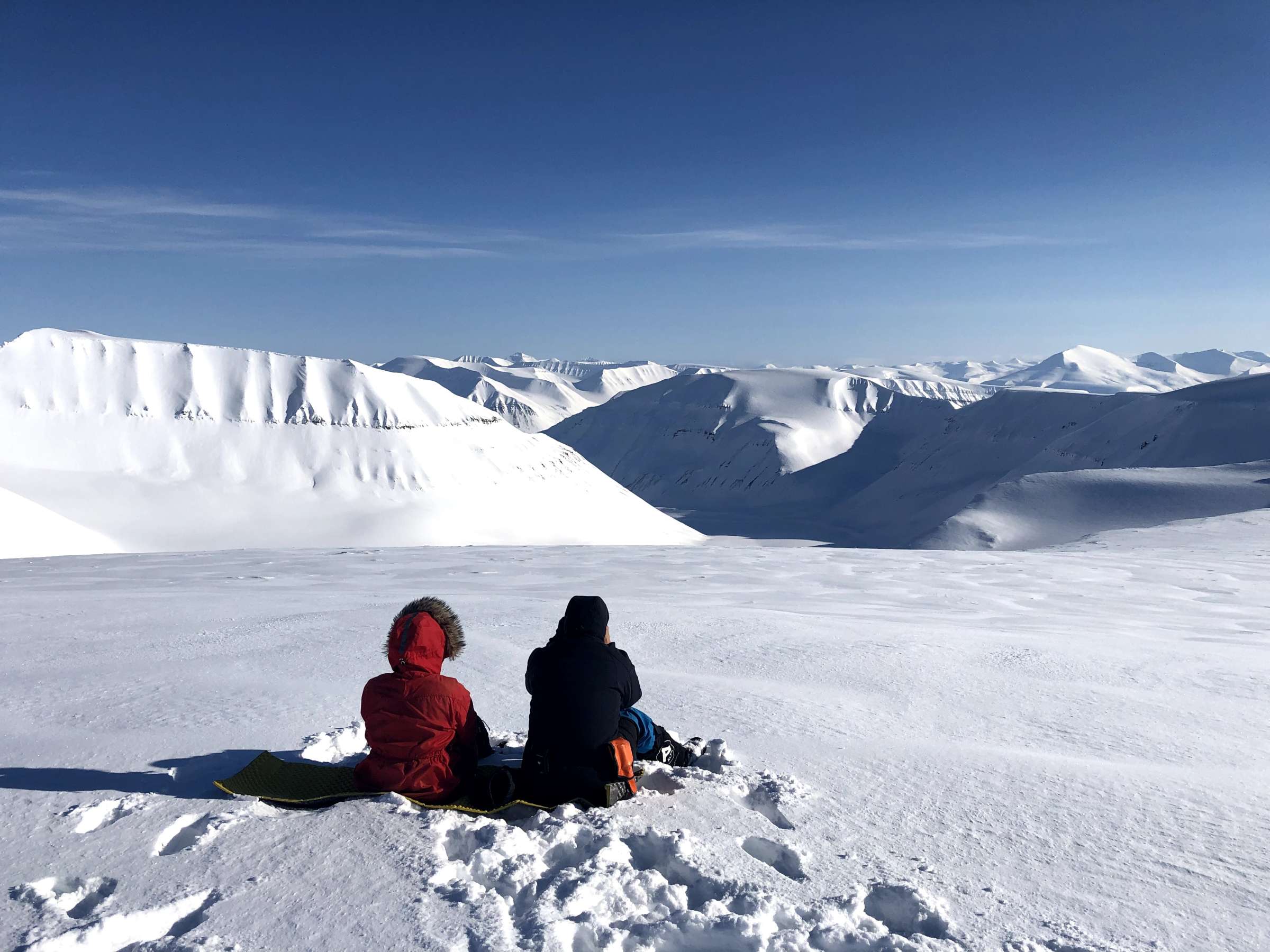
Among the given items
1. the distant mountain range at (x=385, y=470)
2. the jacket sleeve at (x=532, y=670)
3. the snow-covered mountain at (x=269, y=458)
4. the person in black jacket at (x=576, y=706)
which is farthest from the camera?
the snow-covered mountain at (x=269, y=458)

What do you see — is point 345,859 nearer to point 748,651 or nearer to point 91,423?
point 748,651

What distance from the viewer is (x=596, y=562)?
15.3 metres

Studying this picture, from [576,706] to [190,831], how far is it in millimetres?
1620

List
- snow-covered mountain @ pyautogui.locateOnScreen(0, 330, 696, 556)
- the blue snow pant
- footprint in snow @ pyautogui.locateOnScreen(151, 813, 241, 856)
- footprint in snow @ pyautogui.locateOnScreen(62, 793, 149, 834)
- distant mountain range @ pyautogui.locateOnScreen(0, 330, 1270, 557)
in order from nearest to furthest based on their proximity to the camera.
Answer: footprint in snow @ pyautogui.locateOnScreen(151, 813, 241, 856)
footprint in snow @ pyautogui.locateOnScreen(62, 793, 149, 834)
the blue snow pant
distant mountain range @ pyautogui.locateOnScreen(0, 330, 1270, 557)
snow-covered mountain @ pyautogui.locateOnScreen(0, 330, 696, 556)

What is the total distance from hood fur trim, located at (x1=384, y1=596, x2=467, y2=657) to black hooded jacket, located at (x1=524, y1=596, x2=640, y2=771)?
15.3 inches

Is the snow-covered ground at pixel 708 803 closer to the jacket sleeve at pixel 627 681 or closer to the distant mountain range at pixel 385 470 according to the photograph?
the jacket sleeve at pixel 627 681

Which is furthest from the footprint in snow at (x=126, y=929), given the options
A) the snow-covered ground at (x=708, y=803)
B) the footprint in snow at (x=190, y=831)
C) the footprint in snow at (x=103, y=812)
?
the footprint in snow at (x=103, y=812)

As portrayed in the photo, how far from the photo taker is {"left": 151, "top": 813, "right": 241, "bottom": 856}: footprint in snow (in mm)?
3047

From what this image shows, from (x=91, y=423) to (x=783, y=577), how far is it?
49.2 meters

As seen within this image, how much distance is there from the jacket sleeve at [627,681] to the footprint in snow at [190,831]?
168 cm

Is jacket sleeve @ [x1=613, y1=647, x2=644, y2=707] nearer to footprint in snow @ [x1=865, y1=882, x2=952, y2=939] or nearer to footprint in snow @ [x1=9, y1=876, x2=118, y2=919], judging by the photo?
footprint in snow @ [x1=865, y1=882, x2=952, y2=939]

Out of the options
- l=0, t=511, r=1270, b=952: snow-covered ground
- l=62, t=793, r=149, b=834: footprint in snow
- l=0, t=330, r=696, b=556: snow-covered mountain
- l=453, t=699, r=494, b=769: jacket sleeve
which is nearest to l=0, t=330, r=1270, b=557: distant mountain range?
l=0, t=330, r=696, b=556: snow-covered mountain

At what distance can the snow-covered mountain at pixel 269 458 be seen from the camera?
1626 inches

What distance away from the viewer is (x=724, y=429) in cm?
12825
